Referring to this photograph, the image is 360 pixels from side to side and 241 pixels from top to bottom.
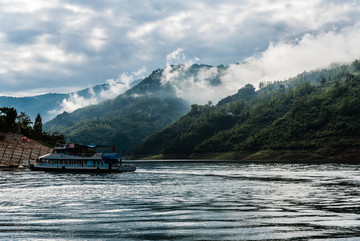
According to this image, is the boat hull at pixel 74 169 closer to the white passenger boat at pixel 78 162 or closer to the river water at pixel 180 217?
the white passenger boat at pixel 78 162

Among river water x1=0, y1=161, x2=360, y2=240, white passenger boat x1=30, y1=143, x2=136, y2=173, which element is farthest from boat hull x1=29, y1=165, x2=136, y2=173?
river water x1=0, y1=161, x2=360, y2=240

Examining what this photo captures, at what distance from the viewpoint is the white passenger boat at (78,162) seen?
153000mm

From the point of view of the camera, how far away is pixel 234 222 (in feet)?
130

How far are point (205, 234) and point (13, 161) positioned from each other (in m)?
179

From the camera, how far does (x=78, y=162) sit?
6137 inches

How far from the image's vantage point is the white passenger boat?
6024 inches

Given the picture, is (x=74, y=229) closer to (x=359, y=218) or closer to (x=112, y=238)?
A: (x=112, y=238)

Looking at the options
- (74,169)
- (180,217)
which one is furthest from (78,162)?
(180,217)

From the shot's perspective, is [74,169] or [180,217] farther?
[74,169]

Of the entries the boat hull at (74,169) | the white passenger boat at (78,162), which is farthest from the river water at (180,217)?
the white passenger boat at (78,162)

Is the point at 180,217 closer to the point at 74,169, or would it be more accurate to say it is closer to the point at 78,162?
the point at 74,169

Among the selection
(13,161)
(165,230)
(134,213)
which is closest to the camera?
(165,230)

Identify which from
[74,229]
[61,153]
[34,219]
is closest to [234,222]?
[74,229]

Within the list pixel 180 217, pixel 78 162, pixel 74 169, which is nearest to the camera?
pixel 180 217
